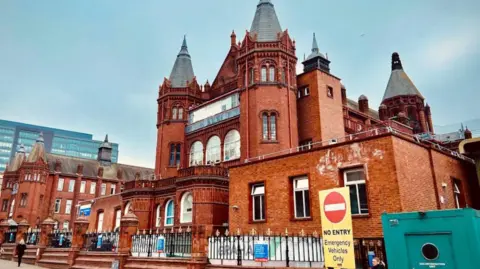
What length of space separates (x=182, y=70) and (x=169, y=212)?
15705 millimetres

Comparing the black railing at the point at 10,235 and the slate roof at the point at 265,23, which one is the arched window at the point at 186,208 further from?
the black railing at the point at 10,235

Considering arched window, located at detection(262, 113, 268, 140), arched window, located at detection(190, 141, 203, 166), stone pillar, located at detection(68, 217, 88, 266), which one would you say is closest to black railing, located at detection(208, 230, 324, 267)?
stone pillar, located at detection(68, 217, 88, 266)

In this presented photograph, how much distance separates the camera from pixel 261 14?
32438 millimetres

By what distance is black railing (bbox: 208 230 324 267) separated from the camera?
38.0 feet

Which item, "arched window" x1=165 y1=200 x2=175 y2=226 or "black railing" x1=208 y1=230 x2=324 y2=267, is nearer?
"black railing" x1=208 y1=230 x2=324 y2=267

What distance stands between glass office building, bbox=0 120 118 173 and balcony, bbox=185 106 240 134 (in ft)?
399

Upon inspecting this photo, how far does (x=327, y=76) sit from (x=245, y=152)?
970cm

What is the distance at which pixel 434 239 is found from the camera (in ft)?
26.1

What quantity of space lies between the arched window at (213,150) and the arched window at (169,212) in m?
5.39

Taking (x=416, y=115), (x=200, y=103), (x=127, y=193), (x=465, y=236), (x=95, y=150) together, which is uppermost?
(x=95, y=150)

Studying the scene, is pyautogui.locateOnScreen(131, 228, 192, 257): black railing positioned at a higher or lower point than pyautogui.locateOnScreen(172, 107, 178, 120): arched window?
lower

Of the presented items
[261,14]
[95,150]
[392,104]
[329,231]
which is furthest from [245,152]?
[95,150]

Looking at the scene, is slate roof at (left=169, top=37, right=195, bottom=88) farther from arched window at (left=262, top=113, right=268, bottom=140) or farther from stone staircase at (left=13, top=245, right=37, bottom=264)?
stone staircase at (left=13, top=245, right=37, bottom=264)

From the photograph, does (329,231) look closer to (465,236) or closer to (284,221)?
(465,236)
